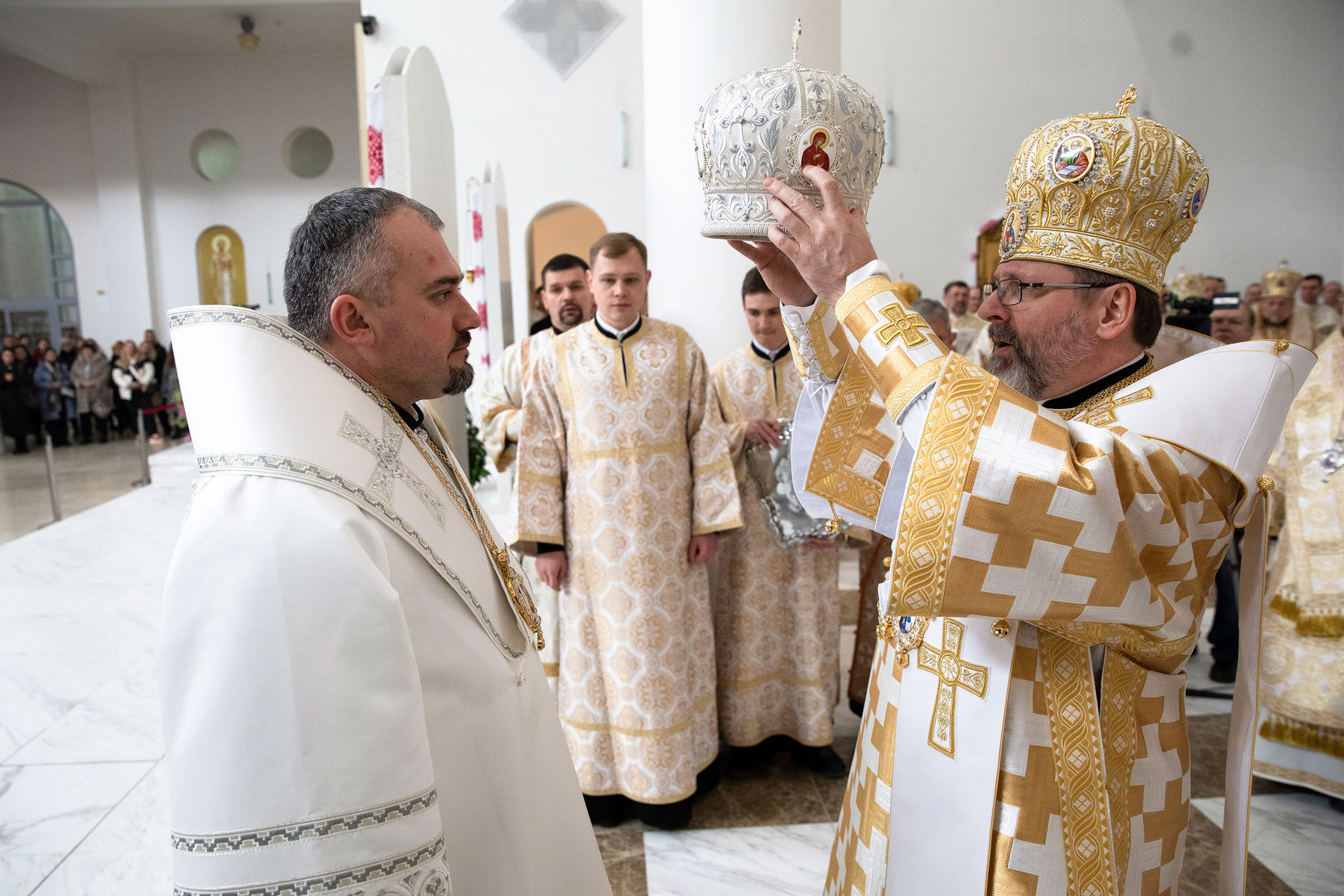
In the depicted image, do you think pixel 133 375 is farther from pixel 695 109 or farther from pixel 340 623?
pixel 340 623

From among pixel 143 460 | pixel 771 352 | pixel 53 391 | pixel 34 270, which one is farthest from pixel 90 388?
pixel 771 352

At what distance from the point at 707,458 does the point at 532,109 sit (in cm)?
770

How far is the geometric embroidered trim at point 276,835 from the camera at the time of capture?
3.01 ft

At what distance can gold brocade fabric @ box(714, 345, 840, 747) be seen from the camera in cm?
340

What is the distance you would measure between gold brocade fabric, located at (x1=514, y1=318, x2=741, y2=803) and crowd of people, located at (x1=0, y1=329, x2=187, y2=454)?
12.5 m

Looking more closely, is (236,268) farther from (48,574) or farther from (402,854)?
(402,854)

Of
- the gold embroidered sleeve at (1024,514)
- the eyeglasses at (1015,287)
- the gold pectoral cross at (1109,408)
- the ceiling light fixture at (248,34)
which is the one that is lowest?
the gold embroidered sleeve at (1024,514)

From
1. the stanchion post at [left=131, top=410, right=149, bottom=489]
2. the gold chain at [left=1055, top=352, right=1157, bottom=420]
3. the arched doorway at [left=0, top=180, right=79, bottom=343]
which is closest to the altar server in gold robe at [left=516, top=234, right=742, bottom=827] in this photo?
the gold chain at [left=1055, top=352, right=1157, bottom=420]

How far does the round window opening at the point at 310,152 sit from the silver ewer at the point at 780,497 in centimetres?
1502

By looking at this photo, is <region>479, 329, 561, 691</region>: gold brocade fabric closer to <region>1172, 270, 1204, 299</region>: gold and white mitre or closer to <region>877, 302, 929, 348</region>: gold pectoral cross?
<region>877, 302, 929, 348</region>: gold pectoral cross

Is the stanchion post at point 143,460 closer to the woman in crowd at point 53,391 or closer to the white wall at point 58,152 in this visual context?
the woman in crowd at point 53,391

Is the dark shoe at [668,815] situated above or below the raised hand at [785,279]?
below

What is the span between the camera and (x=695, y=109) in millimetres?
3391

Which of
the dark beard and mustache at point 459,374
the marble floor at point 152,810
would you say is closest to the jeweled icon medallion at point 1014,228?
the dark beard and mustache at point 459,374
